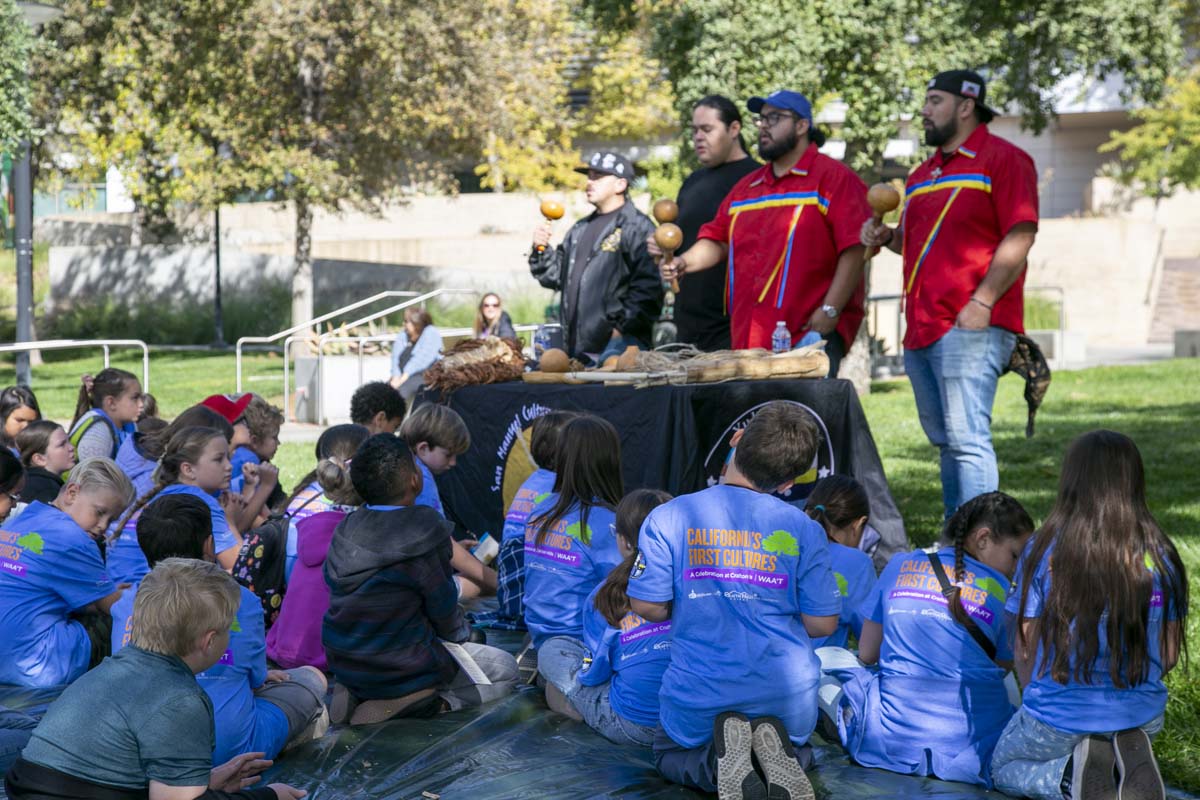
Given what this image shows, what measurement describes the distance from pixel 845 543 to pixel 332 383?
1206 cm

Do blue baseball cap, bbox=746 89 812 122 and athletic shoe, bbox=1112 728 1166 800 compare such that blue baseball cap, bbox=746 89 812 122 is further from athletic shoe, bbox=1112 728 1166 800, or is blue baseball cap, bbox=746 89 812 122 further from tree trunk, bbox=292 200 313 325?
tree trunk, bbox=292 200 313 325

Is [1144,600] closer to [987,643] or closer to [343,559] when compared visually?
[987,643]

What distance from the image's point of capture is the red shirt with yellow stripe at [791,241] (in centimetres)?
691

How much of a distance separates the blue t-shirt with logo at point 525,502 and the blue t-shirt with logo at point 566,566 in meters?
0.40

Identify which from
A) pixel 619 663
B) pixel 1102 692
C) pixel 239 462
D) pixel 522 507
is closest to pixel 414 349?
pixel 239 462

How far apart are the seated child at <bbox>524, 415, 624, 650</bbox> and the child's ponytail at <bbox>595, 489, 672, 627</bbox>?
0.35m

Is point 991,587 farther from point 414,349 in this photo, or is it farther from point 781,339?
point 414,349

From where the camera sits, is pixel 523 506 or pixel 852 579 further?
pixel 523 506

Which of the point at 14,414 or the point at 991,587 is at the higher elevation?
the point at 14,414

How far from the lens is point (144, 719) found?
3629 millimetres

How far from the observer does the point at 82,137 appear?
27188mm

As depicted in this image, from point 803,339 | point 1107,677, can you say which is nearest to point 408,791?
point 1107,677

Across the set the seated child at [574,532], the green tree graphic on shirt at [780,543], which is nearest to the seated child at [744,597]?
the green tree graphic on shirt at [780,543]

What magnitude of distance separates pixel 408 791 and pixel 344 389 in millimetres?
12822
